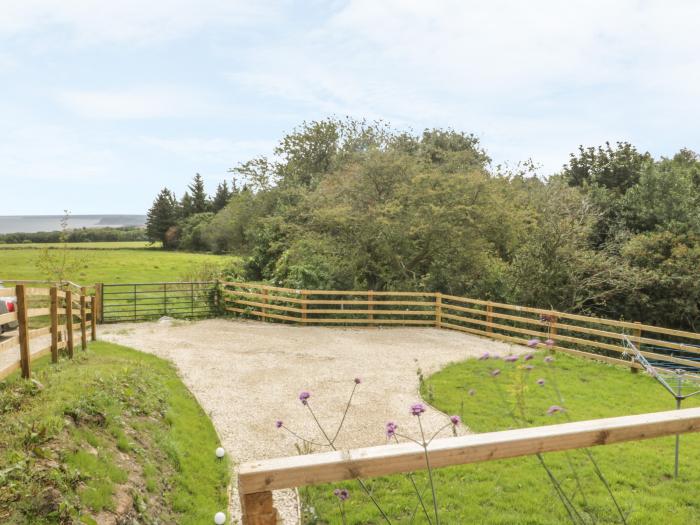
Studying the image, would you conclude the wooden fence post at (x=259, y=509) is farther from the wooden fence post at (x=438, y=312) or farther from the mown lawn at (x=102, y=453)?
the wooden fence post at (x=438, y=312)

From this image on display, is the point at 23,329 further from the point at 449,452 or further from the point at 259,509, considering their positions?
the point at 449,452

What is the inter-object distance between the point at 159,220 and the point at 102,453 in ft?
167

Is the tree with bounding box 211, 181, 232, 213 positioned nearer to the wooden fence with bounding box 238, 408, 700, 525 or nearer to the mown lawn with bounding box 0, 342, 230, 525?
the mown lawn with bounding box 0, 342, 230, 525

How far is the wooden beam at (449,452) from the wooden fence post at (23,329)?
16.8ft

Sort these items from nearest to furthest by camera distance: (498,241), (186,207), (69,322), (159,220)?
(69,322) < (498,241) < (159,220) < (186,207)

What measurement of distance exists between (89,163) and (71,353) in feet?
25.1

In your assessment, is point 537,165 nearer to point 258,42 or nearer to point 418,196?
point 418,196

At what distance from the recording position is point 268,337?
38.0 ft

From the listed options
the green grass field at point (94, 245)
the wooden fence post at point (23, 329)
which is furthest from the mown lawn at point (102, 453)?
the green grass field at point (94, 245)

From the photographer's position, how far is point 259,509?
1100mm

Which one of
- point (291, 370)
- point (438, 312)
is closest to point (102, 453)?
point (291, 370)

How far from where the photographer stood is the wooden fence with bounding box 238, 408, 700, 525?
107cm

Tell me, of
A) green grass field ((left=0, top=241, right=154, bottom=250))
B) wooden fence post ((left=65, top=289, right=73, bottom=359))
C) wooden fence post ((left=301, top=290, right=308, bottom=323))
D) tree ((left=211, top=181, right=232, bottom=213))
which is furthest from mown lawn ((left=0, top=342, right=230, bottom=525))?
tree ((left=211, top=181, right=232, bottom=213))

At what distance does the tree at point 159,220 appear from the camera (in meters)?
50.7
